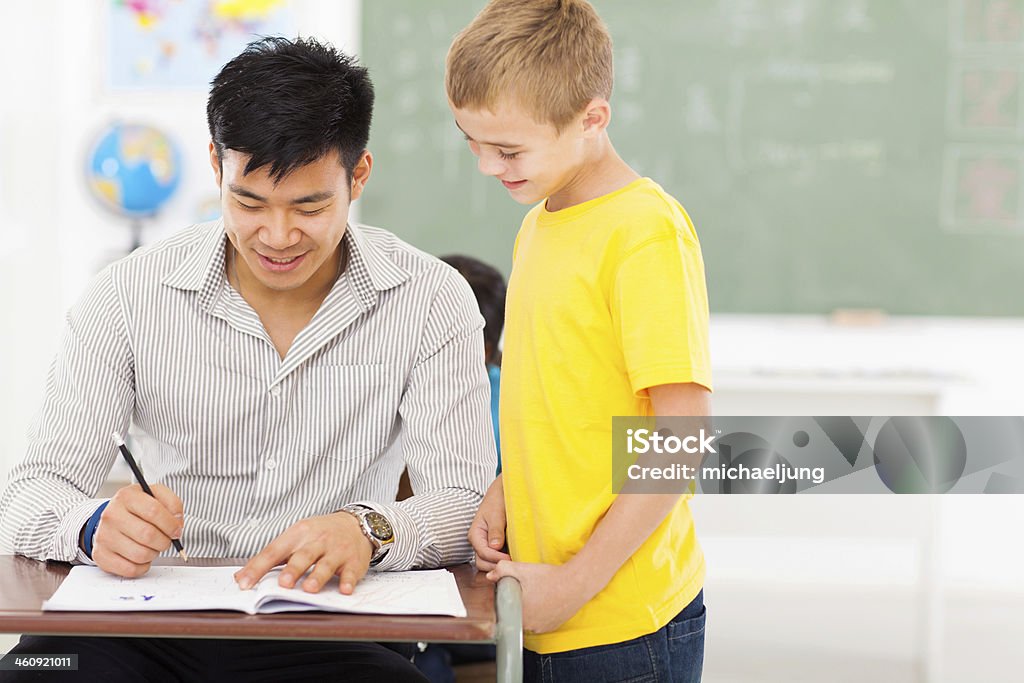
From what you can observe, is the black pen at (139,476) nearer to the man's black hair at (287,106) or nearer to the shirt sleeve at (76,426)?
the shirt sleeve at (76,426)

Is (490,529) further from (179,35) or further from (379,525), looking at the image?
(179,35)

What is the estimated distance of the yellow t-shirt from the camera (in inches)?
50.1

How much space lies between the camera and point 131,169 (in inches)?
159

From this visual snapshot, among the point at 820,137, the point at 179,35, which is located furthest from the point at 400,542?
the point at 179,35

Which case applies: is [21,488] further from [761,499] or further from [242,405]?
[761,499]

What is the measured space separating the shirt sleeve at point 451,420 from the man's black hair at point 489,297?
30.2 inches

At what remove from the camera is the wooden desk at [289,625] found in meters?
1.04

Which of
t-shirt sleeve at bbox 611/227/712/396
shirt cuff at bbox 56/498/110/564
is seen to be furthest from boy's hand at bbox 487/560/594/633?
shirt cuff at bbox 56/498/110/564

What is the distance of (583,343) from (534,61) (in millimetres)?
340

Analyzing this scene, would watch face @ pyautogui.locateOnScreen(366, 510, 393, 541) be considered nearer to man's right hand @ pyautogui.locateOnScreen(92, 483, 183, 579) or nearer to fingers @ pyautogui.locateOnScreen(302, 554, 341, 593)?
fingers @ pyautogui.locateOnScreen(302, 554, 341, 593)

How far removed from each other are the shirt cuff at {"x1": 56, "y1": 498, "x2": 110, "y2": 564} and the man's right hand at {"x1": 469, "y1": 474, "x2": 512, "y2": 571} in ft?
1.52

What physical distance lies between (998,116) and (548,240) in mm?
2887

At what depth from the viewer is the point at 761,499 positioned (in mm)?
3631

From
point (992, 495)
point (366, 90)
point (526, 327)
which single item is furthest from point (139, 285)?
point (992, 495)
